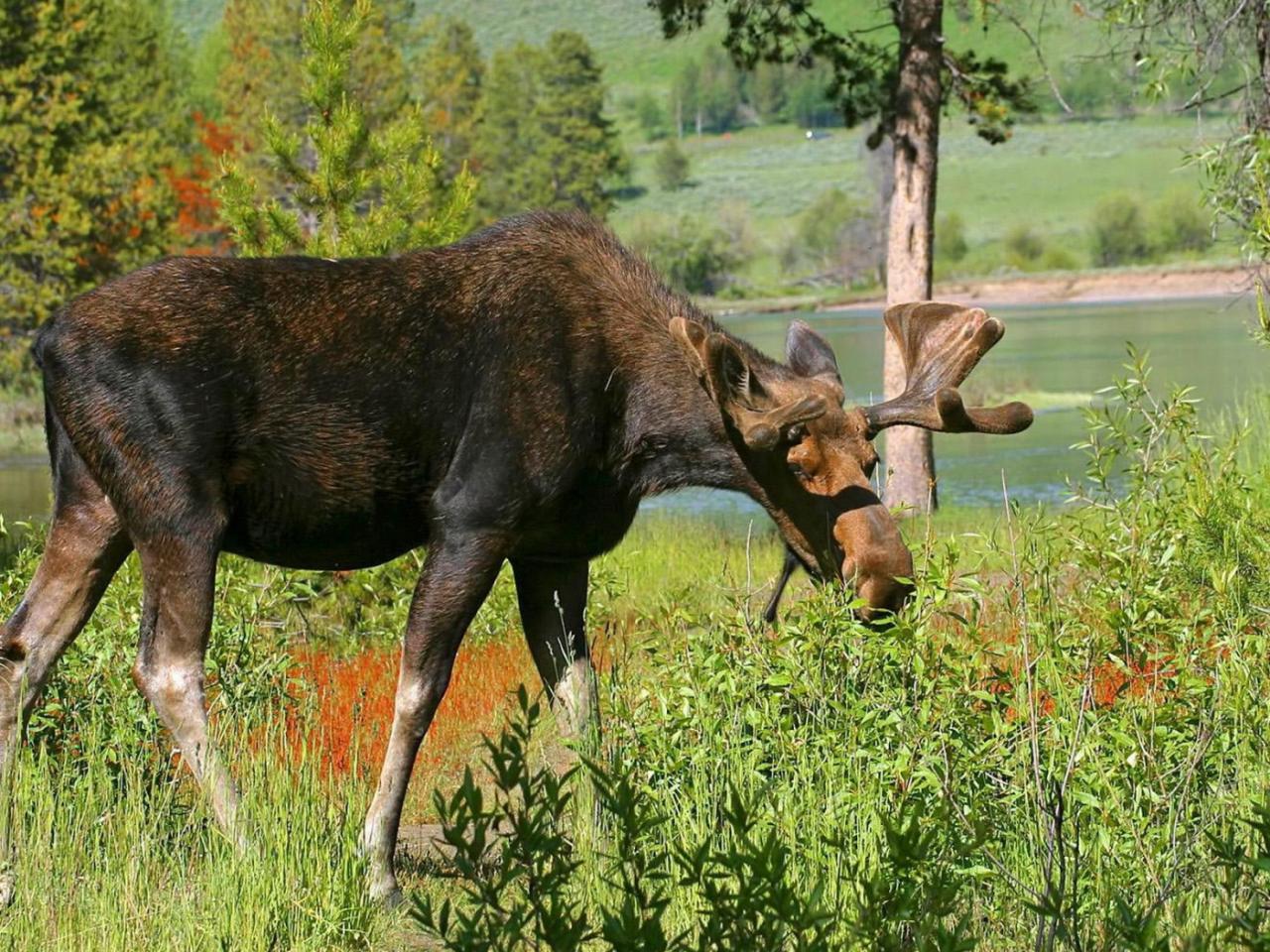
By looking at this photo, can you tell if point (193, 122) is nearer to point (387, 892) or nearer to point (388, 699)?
point (388, 699)

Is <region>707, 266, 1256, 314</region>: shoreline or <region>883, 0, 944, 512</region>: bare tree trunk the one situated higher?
<region>883, 0, 944, 512</region>: bare tree trunk

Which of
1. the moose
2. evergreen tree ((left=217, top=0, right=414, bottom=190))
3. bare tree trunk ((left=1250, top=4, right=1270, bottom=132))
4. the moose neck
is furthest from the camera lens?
evergreen tree ((left=217, top=0, right=414, bottom=190))

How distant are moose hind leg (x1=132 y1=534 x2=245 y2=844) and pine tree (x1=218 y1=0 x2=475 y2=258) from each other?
19.9 feet

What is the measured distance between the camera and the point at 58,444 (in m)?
7.03

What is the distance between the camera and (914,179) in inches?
690

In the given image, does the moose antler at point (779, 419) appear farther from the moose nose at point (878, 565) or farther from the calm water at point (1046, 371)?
the calm water at point (1046, 371)

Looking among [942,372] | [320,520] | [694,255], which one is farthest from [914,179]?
[694,255]

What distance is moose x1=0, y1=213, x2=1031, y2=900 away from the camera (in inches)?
262

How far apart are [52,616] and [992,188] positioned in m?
139

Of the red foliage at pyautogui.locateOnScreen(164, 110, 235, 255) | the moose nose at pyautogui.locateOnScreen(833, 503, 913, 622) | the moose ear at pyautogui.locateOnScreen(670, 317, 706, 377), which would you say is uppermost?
the moose ear at pyautogui.locateOnScreen(670, 317, 706, 377)

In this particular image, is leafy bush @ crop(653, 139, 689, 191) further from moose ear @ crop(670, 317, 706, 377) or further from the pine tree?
moose ear @ crop(670, 317, 706, 377)

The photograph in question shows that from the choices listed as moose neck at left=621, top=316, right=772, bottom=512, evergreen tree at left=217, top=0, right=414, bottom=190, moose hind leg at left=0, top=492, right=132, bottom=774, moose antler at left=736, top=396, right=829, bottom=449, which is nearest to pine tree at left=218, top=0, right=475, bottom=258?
moose neck at left=621, top=316, right=772, bottom=512

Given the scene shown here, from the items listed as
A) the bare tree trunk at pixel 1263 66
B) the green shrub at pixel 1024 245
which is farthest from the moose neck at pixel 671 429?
the green shrub at pixel 1024 245

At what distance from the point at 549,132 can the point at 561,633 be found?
8038 cm
